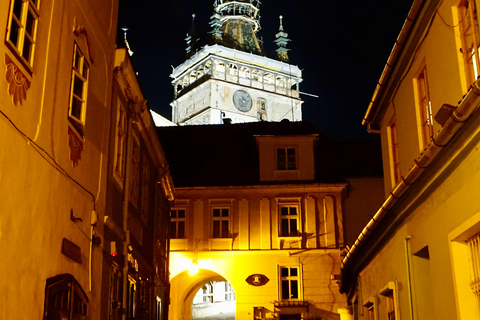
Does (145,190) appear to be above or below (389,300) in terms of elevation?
above

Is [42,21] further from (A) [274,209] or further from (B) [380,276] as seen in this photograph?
(A) [274,209]

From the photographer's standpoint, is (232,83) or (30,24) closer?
(30,24)

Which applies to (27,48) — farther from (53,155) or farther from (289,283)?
(289,283)

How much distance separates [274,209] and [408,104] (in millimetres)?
19649

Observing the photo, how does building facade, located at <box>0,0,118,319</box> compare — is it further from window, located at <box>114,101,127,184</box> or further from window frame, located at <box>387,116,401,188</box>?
window frame, located at <box>387,116,401,188</box>

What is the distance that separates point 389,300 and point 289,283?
17538 millimetres

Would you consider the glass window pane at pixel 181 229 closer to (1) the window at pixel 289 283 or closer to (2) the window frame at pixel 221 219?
(2) the window frame at pixel 221 219

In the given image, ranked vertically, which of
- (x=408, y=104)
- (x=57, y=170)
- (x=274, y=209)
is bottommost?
(x=57, y=170)

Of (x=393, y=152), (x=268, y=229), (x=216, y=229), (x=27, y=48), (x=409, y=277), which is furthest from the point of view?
(x=216, y=229)

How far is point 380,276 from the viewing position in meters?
13.6

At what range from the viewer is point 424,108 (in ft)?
35.9

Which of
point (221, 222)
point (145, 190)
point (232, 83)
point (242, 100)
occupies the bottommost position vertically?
point (145, 190)

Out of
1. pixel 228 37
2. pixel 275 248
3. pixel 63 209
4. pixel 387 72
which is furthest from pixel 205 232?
pixel 228 37

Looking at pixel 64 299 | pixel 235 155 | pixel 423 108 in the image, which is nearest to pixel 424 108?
pixel 423 108
